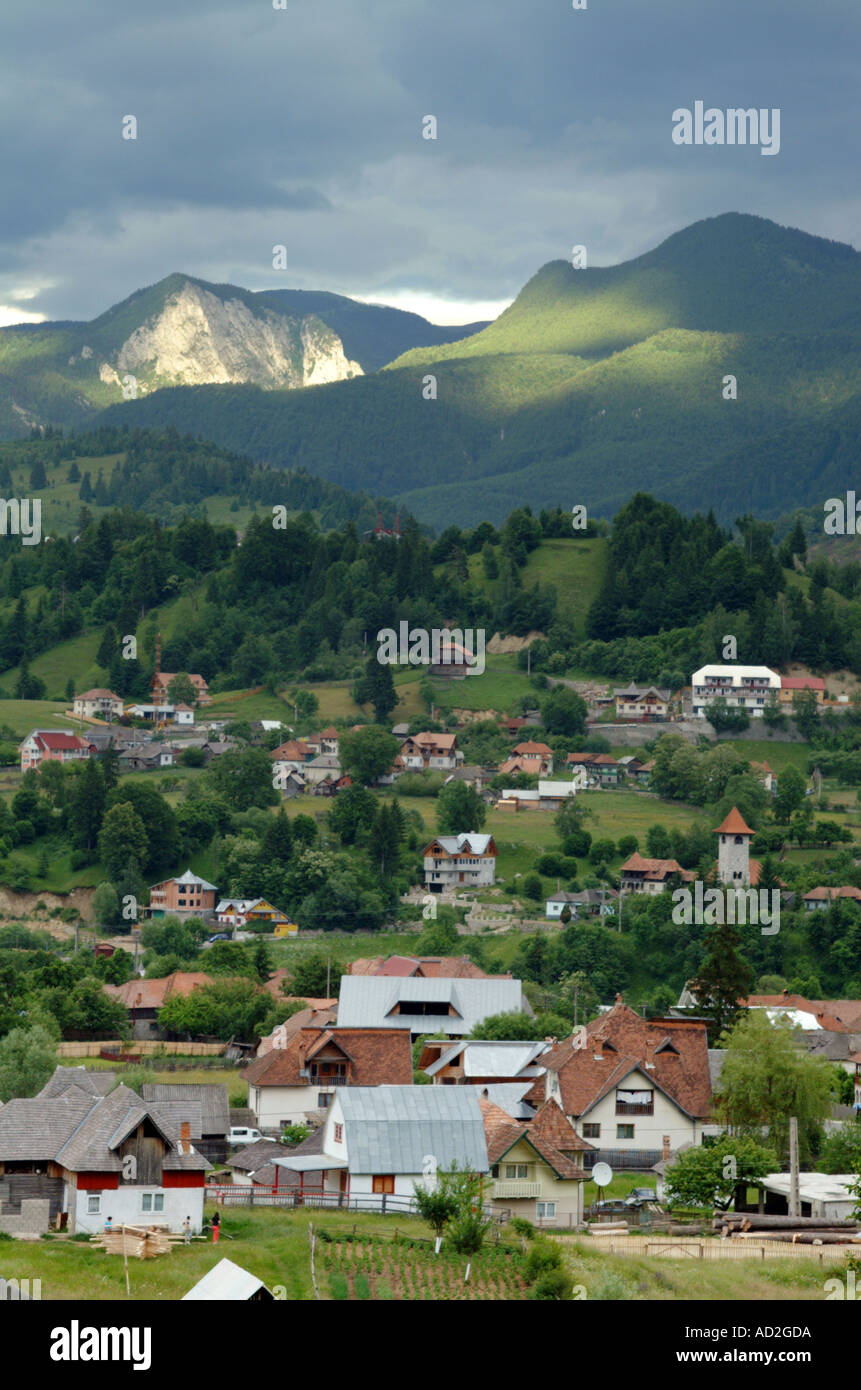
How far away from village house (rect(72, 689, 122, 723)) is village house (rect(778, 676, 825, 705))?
175ft

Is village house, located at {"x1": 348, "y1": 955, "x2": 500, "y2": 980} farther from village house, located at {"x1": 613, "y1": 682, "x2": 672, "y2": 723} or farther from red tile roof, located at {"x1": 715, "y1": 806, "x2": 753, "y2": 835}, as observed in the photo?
village house, located at {"x1": 613, "y1": 682, "x2": 672, "y2": 723}

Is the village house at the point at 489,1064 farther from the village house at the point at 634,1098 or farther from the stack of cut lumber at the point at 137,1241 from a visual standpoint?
the stack of cut lumber at the point at 137,1241

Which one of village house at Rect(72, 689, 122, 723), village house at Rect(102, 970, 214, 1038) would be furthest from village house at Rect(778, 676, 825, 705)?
village house at Rect(102, 970, 214, 1038)

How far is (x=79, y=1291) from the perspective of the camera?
2977 cm

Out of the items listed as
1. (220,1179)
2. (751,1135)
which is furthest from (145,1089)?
(751,1135)

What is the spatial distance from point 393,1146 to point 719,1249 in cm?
876

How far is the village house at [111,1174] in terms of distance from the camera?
36.0 metres

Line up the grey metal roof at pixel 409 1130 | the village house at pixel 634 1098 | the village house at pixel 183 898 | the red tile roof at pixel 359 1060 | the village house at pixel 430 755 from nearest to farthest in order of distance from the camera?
the grey metal roof at pixel 409 1130 → the village house at pixel 634 1098 → the red tile roof at pixel 359 1060 → the village house at pixel 183 898 → the village house at pixel 430 755

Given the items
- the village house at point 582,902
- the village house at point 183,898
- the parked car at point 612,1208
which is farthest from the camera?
the village house at point 183,898

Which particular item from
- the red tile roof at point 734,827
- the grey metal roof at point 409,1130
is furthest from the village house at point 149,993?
the red tile roof at point 734,827

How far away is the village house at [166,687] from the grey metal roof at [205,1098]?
331 ft

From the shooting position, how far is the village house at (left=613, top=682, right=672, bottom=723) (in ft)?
454
